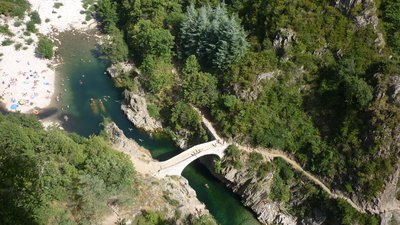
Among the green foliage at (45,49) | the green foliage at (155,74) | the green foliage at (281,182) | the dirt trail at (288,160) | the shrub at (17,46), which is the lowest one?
the shrub at (17,46)

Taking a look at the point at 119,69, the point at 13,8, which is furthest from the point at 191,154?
the point at 13,8

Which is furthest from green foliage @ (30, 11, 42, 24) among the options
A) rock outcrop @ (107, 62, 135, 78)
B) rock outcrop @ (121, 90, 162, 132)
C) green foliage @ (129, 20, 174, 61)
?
rock outcrop @ (121, 90, 162, 132)

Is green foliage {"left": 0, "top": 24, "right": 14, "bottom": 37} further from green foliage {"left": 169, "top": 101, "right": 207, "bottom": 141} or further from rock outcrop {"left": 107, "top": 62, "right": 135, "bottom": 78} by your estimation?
green foliage {"left": 169, "top": 101, "right": 207, "bottom": 141}

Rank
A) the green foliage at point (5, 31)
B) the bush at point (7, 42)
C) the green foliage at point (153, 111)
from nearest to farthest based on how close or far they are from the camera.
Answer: the green foliage at point (153, 111) → the bush at point (7, 42) → the green foliage at point (5, 31)

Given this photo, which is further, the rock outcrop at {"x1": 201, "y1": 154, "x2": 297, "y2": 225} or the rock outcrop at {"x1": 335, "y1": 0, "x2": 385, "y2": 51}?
the rock outcrop at {"x1": 335, "y1": 0, "x2": 385, "y2": 51}

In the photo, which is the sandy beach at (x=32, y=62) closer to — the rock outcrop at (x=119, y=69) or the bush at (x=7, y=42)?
the bush at (x=7, y=42)

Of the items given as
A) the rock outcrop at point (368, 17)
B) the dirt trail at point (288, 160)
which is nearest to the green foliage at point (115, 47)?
the dirt trail at point (288, 160)
